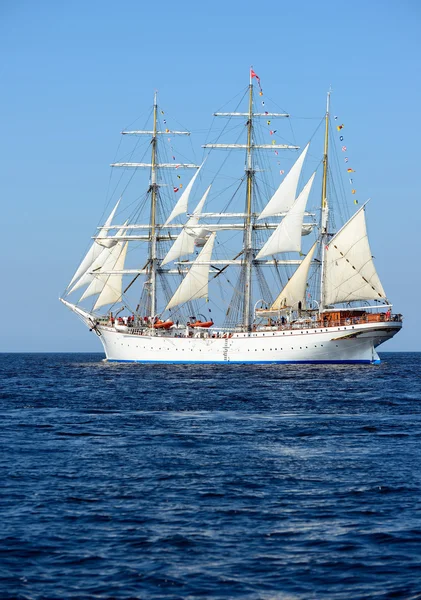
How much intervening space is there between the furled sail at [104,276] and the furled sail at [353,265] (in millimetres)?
29862

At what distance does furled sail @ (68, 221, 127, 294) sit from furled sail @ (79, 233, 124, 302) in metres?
0.29

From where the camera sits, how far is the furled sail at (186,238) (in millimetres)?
102500

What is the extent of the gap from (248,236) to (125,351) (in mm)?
20464

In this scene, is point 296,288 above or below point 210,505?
above

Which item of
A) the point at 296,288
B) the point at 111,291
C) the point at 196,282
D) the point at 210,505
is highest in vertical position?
the point at 196,282

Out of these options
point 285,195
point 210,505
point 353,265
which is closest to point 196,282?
point 285,195

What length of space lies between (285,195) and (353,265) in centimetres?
1280

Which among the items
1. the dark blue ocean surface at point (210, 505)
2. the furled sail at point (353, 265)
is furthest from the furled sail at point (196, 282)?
the dark blue ocean surface at point (210, 505)

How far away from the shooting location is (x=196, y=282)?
10156cm

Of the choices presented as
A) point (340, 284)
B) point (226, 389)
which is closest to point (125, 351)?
point (340, 284)

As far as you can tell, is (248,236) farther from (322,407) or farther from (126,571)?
(126,571)

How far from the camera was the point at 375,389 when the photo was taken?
5812 cm

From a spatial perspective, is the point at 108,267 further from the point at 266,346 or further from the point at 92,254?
the point at 266,346

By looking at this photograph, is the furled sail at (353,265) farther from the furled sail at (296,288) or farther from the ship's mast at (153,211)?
the ship's mast at (153,211)
